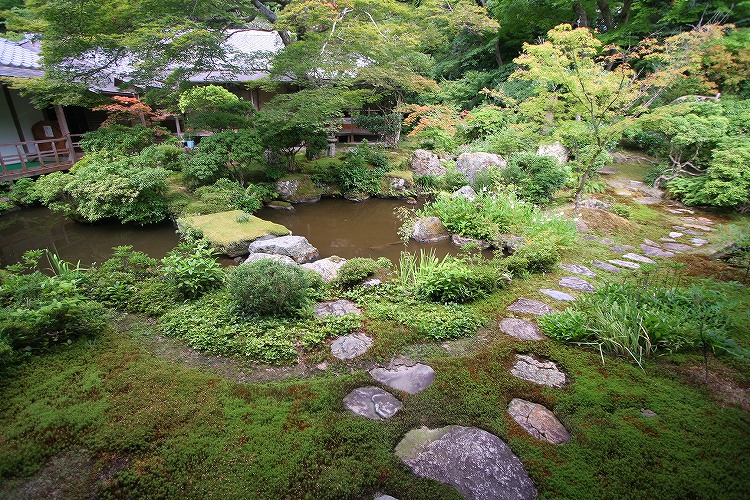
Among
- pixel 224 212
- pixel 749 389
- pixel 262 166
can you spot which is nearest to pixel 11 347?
pixel 224 212

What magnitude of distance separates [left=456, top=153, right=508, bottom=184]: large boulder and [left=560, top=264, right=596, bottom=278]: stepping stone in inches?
226

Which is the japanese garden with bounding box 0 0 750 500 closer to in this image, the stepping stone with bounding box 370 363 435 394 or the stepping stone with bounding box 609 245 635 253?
the stepping stone with bounding box 370 363 435 394

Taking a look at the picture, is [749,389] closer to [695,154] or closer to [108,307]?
[108,307]

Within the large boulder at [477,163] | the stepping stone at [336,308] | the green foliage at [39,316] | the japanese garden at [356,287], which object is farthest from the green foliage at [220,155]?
the stepping stone at [336,308]

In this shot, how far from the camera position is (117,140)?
11.5 metres

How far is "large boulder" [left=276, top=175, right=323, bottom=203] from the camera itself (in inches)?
464

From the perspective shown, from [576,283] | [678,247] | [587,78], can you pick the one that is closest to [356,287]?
[576,283]

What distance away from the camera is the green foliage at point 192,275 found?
5.11 metres

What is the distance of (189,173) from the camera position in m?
10.5

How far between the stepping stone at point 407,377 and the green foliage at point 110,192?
8422 millimetres

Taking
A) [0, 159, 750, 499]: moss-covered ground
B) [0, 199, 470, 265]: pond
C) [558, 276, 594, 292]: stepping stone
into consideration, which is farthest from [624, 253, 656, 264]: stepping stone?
[0, 199, 470, 265]: pond

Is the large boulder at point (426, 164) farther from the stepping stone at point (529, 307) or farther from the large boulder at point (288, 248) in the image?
the stepping stone at point (529, 307)

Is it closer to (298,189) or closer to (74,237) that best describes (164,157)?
(74,237)

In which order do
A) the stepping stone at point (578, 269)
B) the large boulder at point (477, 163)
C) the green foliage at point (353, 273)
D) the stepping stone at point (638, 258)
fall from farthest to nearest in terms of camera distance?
the large boulder at point (477, 163) < the stepping stone at point (638, 258) < the stepping stone at point (578, 269) < the green foliage at point (353, 273)
